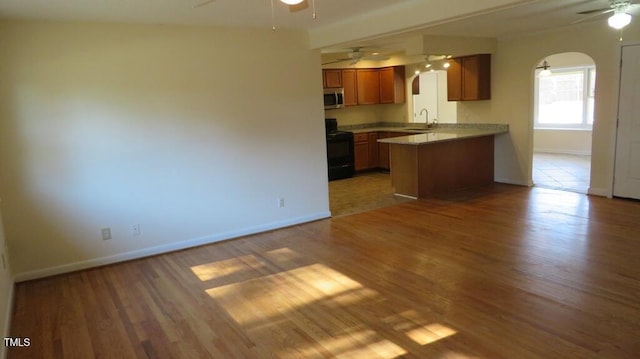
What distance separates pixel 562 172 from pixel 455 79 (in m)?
2.67

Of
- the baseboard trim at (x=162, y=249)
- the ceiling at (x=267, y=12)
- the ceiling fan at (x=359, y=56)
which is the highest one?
the ceiling at (x=267, y=12)

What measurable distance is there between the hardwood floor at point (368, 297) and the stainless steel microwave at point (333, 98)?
3.76m

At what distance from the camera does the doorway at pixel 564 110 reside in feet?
32.5

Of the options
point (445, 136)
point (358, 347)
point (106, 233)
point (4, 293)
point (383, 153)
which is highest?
point (445, 136)

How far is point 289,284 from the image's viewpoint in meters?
3.78

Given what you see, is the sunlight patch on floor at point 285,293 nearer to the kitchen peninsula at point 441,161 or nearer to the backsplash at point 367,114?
the kitchen peninsula at point 441,161

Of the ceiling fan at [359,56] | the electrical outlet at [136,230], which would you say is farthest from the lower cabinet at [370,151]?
the electrical outlet at [136,230]

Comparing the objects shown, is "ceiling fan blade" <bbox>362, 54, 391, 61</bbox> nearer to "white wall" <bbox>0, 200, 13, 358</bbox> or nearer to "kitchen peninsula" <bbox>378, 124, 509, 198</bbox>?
"kitchen peninsula" <bbox>378, 124, 509, 198</bbox>

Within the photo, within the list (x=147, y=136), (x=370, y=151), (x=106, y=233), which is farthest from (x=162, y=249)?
(x=370, y=151)

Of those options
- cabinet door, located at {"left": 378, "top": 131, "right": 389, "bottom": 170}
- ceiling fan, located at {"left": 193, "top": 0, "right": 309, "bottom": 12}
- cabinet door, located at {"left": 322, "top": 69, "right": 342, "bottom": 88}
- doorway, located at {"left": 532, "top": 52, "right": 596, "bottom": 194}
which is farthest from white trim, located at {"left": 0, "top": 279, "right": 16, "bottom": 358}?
doorway, located at {"left": 532, "top": 52, "right": 596, "bottom": 194}

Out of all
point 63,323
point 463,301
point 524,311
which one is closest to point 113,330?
point 63,323

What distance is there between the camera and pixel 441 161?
22.8ft

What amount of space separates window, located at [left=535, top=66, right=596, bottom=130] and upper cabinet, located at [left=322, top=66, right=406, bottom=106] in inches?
149

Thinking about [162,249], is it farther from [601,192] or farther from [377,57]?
[601,192]
